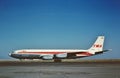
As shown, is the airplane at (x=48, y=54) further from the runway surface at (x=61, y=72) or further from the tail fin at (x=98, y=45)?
the runway surface at (x=61, y=72)

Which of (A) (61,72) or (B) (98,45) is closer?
(A) (61,72)

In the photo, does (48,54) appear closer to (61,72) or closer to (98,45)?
(98,45)

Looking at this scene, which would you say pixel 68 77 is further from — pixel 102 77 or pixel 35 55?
pixel 35 55

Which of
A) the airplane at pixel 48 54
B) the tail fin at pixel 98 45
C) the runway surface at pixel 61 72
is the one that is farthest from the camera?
the tail fin at pixel 98 45

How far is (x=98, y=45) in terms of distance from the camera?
103m

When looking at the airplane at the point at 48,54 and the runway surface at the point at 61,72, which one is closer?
the runway surface at the point at 61,72

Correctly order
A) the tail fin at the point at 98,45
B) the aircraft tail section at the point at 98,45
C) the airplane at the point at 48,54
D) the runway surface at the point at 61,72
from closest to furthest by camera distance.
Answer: the runway surface at the point at 61,72
the airplane at the point at 48,54
the aircraft tail section at the point at 98,45
the tail fin at the point at 98,45

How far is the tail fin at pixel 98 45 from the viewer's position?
101900 mm

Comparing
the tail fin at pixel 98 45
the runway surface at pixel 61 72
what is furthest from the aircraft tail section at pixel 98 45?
the runway surface at pixel 61 72

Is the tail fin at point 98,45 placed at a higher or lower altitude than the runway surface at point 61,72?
higher

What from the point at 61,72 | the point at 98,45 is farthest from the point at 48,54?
the point at 61,72

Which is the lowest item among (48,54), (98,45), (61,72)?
(48,54)

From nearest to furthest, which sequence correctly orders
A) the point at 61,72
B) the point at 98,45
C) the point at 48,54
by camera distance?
the point at 61,72, the point at 48,54, the point at 98,45

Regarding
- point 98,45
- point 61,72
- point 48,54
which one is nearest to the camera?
point 61,72
